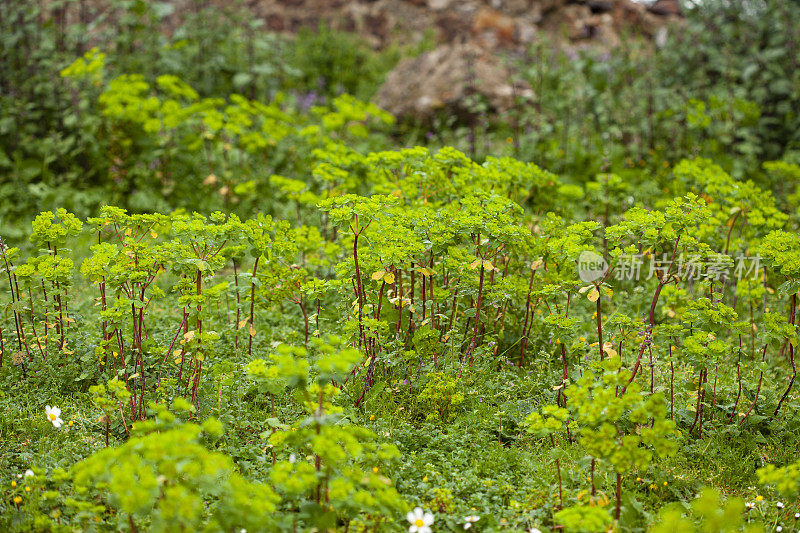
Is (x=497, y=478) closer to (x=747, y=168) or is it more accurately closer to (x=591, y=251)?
(x=591, y=251)

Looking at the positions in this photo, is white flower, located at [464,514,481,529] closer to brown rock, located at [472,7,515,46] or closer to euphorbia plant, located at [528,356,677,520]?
euphorbia plant, located at [528,356,677,520]

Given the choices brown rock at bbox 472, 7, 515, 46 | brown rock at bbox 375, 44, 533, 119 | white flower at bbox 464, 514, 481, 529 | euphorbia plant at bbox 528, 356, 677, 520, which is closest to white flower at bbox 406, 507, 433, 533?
white flower at bbox 464, 514, 481, 529

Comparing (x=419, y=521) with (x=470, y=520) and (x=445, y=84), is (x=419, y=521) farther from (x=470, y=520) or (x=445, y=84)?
(x=445, y=84)

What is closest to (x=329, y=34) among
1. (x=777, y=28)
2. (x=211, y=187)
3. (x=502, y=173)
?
(x=211, y=187)

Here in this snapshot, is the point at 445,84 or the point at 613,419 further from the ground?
the point at 445,84

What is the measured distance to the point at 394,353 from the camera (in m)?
3.41

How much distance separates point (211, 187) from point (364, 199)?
140 inches

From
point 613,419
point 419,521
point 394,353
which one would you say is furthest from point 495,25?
point 419,521

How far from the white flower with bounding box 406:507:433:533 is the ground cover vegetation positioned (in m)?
0.01

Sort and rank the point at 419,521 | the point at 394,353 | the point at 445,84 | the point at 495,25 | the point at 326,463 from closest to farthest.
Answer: the point at 326,463 < the point at 419,521 < the point at 394,353 < the point at 445,84 < the point at 495,25

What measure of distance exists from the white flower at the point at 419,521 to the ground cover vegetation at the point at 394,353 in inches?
0.5

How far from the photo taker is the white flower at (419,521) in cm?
245

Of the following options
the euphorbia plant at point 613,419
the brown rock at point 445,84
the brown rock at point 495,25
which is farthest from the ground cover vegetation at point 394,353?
the brown rock at point 495,25

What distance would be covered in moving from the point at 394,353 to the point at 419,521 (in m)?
1.06
